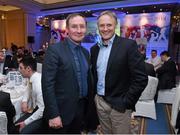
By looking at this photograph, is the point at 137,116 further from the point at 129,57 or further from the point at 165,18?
the point at 165,18

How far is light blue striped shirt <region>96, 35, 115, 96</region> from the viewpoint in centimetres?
178

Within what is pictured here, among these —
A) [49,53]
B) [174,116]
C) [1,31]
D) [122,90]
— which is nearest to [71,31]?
[49,53]

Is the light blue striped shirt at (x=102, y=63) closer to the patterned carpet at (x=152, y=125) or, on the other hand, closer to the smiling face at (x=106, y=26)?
the smiling face at (x=106, y=26)

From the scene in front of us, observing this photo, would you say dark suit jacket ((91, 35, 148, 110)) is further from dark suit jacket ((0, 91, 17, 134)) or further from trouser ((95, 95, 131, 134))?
dark suit jacket ((0, 91, 17, 134))

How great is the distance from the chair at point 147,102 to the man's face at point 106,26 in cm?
239

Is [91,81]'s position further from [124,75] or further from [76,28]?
[76,28]

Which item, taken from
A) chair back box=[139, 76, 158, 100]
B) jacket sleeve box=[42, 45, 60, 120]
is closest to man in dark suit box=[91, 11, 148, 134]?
jacket sleeve box=[42, 45, 60, 120]

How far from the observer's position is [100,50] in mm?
1844

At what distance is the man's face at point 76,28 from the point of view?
5.41ft

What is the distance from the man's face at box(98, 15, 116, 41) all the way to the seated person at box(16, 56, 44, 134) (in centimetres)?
97

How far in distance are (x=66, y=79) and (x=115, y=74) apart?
0.39 metres

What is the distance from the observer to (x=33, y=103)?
271 centimetres

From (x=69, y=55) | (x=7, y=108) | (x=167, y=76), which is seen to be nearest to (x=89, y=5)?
(x=167, y=76)

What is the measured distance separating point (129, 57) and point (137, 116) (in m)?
2.64
